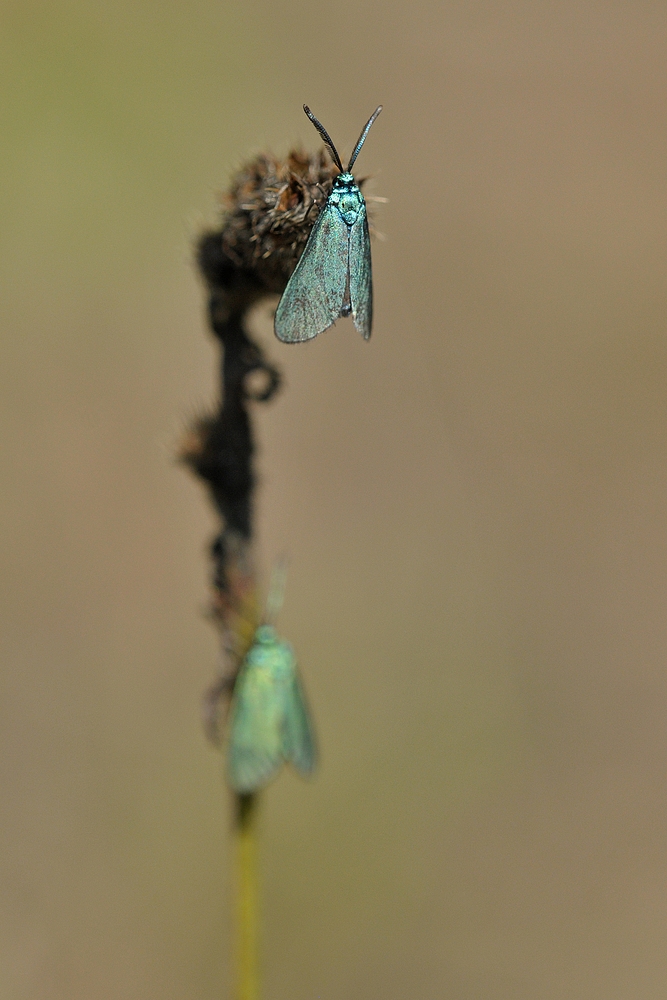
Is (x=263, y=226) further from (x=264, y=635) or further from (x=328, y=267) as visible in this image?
(x=264, y=635)

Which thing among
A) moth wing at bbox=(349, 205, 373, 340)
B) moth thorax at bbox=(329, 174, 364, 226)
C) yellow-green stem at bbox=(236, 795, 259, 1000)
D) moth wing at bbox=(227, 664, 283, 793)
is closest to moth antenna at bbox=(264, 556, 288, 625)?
moth wing at bbox=(227, 664, 283, 793)

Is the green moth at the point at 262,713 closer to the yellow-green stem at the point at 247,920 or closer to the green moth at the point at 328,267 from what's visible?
the yellow-green stem at the point at 247,920

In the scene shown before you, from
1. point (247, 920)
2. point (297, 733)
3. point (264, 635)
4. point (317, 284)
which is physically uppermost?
point (317, 284)

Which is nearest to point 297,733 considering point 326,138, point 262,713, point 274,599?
point 262,713

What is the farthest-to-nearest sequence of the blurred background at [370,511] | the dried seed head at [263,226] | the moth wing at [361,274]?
the blurred background at [370,511] → the moth wing at [361,274] → the dried seed head at [263,226]

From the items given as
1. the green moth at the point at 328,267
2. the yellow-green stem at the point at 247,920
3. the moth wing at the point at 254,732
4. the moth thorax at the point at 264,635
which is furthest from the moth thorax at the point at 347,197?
the yellow-green stem at the point at 247,920

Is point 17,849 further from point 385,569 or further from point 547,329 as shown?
point 547,329

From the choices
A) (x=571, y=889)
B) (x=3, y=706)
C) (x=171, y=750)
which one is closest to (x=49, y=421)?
(x=3, y=706)
